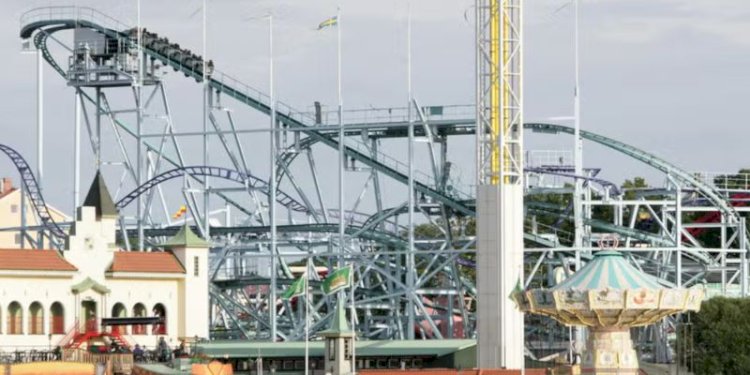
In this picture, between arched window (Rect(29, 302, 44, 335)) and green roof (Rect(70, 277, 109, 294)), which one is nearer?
arched window (Rect(29, 302, 44, 335))

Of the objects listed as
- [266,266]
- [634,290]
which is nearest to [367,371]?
[634,290]

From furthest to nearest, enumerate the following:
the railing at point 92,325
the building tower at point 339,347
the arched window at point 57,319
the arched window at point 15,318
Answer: the railing at point 92,325 → the arched window at point 57,319 → the arched window at point 15,318 → the building tower at point 339,347

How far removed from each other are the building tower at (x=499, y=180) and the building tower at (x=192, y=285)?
532 inches

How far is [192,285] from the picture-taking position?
95062 millimetres

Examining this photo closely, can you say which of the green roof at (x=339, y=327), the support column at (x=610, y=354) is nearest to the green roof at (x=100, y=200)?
the green roof at (x=339, y=327)

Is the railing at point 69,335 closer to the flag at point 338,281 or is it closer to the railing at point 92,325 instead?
the railing at point 92,325

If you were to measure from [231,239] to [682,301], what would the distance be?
43.9 metres

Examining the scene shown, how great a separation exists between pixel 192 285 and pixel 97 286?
→ 514cm

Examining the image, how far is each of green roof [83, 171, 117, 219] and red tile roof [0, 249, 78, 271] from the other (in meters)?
3.26

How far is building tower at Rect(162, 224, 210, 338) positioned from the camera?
9456cm

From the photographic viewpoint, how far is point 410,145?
104 meters

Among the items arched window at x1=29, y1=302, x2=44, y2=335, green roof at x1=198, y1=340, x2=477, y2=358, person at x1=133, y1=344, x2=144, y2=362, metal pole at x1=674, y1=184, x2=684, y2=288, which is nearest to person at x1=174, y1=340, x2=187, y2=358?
green roof at x1=198, y1=340, x2=477, y2=358

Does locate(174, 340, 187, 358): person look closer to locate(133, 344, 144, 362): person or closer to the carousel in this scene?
locate(133, 344, 144, 362): person

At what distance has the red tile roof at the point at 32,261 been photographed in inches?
3499
